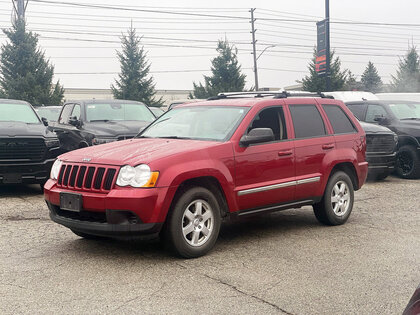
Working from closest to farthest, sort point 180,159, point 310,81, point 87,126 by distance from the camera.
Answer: point 180,159
point 87,126
point 310,81

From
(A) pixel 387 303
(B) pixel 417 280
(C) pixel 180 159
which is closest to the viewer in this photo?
(A) pixel 387 303

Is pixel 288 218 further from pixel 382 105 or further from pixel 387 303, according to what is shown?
pixel 382 105

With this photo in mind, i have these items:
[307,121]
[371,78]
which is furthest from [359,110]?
[371,78]

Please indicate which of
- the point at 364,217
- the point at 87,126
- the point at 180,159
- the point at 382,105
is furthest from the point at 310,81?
the point at 180,159

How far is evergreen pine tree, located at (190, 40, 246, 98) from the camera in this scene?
42281mm

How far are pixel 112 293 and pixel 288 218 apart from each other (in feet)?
12.8

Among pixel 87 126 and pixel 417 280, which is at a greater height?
pixel 87 126

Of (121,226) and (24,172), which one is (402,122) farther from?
(121,226)

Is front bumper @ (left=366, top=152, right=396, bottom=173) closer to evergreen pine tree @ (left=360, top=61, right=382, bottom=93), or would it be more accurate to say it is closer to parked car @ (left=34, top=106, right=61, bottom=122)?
parked car @ (left=34, top=106, right=61, bottom=122)

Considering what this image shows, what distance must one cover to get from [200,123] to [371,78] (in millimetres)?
64054

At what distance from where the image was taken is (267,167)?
6434mm

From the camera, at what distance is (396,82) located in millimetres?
50719

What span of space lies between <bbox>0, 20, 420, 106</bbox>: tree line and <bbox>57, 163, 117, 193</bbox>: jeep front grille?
30.4 metres

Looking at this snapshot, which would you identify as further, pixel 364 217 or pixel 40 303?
pixel 364 217
